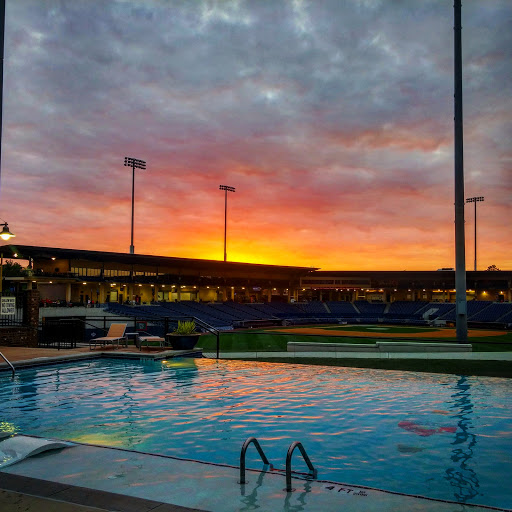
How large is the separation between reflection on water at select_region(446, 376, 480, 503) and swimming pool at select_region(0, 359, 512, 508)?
22 millimetres

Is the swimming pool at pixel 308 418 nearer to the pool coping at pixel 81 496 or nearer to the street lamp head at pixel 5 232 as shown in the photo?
the pool coping at pixel 81 496

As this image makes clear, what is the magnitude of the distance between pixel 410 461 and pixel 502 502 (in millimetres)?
1648

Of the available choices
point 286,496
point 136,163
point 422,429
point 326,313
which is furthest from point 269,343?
point 136,163

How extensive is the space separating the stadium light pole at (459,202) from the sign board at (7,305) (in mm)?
20545

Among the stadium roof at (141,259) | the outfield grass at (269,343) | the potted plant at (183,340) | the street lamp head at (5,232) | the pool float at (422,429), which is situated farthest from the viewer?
the stadium roof at (141,259)

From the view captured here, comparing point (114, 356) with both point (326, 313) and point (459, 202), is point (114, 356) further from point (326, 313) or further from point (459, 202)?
point (326, 313)

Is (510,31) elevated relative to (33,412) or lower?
elevated

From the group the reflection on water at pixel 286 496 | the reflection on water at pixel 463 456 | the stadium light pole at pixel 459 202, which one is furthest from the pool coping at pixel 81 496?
the stadium light pole at pixel 459 202

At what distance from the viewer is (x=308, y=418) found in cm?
1002

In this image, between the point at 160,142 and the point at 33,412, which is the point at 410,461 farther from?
the point at 160,142

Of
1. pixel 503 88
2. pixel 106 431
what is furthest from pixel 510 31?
pixel 106 431

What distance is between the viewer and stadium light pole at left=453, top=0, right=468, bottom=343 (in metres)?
25.1

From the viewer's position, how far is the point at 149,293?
71062mm

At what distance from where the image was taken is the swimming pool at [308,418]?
7121 mm
